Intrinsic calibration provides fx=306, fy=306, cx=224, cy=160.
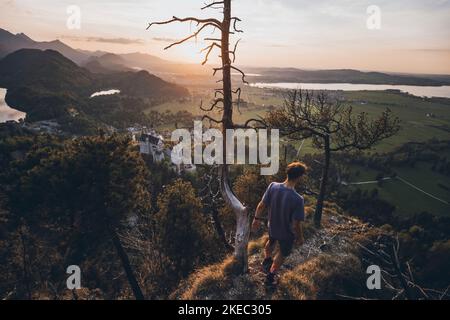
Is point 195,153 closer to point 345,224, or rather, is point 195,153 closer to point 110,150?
point 110,150

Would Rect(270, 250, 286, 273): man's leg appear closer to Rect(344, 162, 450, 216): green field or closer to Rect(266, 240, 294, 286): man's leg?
Rect(266, 240, 294, 286): man's leg

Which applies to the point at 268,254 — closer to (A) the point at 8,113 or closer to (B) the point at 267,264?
(B) the point at 267,264

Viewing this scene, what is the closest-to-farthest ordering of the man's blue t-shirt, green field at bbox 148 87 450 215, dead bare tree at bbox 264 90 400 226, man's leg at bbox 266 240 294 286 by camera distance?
the man's blue t-shirt, man's leg at bbox 266 240 294 286, dead bare tree at bbox 264 90 400 226, green field at bbox 148 87 450 215

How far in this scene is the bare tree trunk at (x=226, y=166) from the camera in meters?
8.43

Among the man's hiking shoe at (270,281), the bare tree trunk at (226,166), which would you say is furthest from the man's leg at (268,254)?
the bare tree trunk at (226,166)

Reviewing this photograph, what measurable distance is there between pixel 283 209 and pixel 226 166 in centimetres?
286

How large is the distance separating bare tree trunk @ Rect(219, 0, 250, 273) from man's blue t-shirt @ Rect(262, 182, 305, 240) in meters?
1.59

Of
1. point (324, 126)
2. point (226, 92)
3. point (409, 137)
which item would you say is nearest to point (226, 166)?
point (226, 92)

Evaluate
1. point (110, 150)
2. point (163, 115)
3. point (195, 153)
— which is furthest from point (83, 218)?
point (163, 115)

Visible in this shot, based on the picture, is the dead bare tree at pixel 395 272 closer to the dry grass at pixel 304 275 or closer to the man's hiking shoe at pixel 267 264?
the dry grass at pixel 304 275

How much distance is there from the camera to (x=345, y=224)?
1548cm

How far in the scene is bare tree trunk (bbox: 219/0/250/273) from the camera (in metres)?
8.43

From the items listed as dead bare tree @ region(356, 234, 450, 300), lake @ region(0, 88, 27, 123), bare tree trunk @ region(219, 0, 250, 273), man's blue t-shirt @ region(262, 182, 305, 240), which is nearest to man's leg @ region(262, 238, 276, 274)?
man's blue t-shirt @ region(262, 182, 305, 240)
